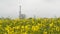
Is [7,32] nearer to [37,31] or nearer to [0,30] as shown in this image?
[0,30]

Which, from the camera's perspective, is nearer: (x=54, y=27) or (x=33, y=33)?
(x=33, y=33)

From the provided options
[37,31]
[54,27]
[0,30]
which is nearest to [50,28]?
[54,27]

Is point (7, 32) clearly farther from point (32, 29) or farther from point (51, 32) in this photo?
point (51, 32)

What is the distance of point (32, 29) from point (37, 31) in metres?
0.21

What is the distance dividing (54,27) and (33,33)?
1.04 meters

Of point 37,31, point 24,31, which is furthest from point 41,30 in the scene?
point 24,31

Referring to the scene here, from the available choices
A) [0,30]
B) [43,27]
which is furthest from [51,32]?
[0,30]

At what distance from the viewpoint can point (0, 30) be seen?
6293 mm

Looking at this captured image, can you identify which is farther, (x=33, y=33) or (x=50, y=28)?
(x=50, y=28)

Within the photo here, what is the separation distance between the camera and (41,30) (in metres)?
6.00

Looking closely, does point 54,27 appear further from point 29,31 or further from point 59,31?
point 29,31

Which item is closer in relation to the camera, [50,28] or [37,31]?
[37,31]

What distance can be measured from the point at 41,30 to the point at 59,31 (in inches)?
23.7

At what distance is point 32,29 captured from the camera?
6004 millimetres
